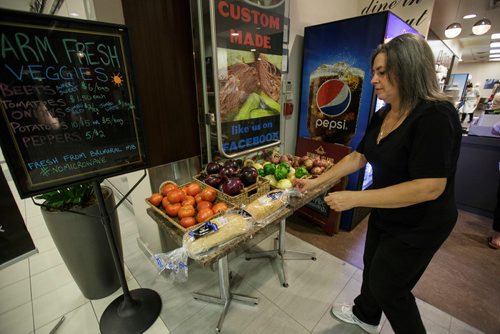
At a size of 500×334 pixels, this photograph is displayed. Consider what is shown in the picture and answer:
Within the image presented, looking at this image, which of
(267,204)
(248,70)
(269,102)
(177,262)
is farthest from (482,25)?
(177,262)

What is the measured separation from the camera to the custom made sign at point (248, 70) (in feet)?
5.52

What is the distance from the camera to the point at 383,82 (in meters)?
1.08

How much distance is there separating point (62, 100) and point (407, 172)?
5.16 feet

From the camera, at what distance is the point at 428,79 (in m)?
0.98

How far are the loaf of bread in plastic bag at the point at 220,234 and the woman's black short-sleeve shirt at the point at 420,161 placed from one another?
0.74m

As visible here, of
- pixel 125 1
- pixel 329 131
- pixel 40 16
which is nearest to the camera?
pixel 40 16

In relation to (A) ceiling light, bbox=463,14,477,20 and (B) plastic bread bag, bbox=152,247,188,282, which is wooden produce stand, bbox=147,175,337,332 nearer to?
(B) plastic bread bag, bbox=152,247,188,282

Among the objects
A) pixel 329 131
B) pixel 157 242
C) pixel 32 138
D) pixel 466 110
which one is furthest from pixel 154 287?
pixel 466 110

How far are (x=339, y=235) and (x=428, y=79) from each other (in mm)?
2034

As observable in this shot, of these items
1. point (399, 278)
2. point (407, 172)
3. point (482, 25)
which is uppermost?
point (482, 25)

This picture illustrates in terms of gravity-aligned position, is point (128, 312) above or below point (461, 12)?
below

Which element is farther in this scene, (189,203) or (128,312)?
(128,312)

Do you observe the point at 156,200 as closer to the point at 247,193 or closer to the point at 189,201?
the point at 189,201

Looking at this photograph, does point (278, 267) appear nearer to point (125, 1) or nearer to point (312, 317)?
point (312, 317)
